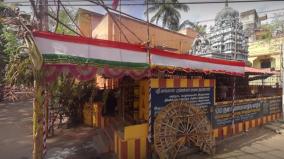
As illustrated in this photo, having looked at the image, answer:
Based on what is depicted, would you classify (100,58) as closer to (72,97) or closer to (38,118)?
(38,118)

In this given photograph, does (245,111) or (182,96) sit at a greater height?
(182,96)

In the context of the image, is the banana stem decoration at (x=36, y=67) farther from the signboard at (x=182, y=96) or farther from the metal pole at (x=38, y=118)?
the signboard at (x=182, y=96)

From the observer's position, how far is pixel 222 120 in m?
9.05

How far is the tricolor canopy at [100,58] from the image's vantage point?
5.19 metres

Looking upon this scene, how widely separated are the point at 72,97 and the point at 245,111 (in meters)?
7.40

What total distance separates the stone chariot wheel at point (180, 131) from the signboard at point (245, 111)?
1.21m

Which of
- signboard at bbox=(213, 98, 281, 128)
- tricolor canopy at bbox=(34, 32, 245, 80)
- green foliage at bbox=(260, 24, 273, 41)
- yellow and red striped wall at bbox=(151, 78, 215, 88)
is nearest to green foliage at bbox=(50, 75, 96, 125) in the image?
yellow and red striped wall at bbox=(151, 78, 215, 88)

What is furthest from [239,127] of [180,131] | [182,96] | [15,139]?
[15,139]

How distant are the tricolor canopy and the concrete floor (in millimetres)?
2742

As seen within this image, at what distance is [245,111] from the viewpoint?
10289mm

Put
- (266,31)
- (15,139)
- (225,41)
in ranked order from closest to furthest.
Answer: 1. (15,139)
2. (225,41)
3. (266,31)

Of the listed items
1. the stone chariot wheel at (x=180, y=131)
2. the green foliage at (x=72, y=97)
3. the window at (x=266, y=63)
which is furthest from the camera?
the window at (x=266, y=63)

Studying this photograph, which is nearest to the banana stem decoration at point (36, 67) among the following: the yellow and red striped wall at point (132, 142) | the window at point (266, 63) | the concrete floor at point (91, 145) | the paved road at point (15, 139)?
the yellow and red striped wall at point (132, 142)

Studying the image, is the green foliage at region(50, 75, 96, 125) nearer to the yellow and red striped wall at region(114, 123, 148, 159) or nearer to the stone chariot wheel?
the yellow and red striped wall at region(114, 123, 148, 159)
